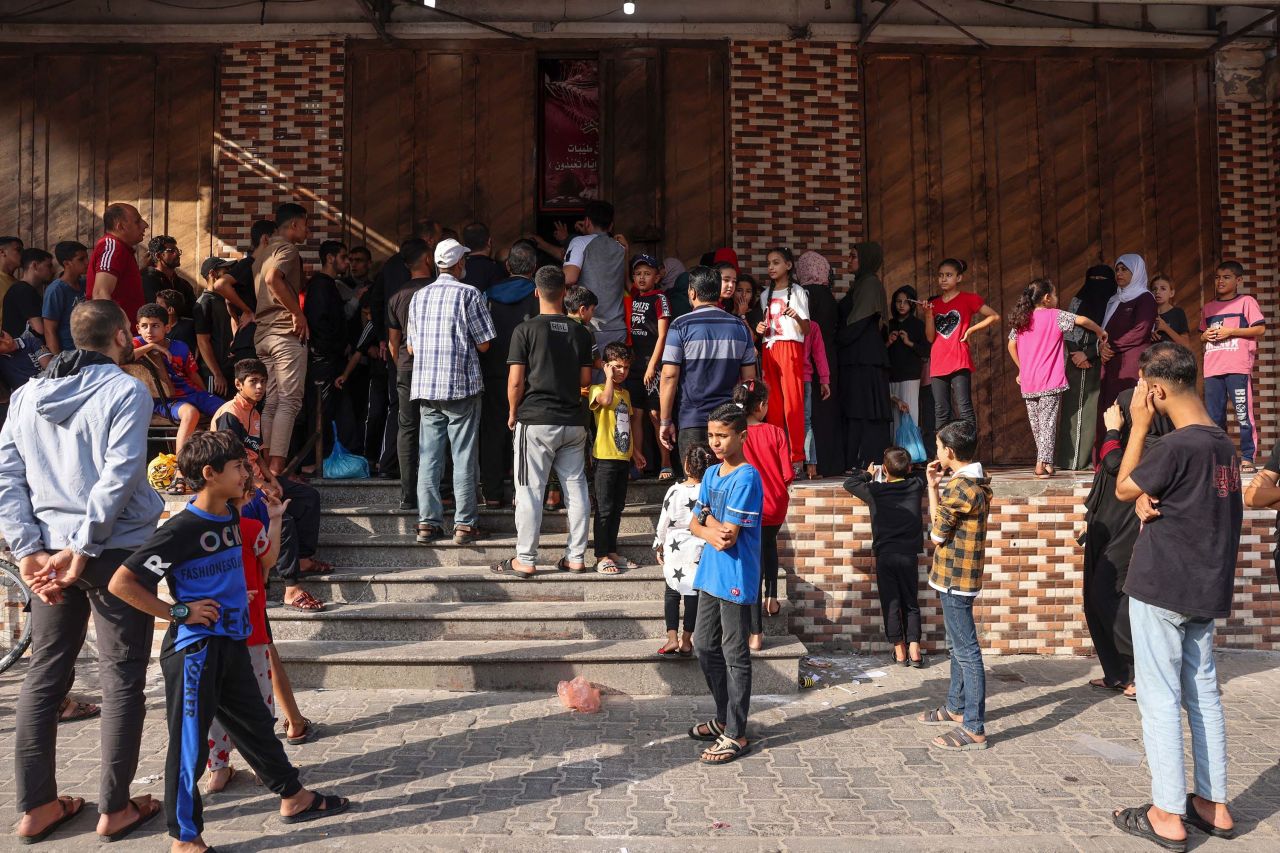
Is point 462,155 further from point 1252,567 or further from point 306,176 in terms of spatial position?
point 1252,567

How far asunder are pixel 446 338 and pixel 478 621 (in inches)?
74.5

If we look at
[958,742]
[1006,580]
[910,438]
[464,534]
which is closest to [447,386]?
[464,534]

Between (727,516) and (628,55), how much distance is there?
6361mm

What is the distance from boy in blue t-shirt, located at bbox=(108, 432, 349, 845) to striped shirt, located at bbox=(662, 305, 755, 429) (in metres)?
3.19

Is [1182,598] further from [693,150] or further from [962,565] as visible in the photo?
[693,150]

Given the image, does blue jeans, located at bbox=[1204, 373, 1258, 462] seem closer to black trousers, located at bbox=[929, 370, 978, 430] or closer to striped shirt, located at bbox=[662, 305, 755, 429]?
black trousers, located at bbox=[929, 370, 978, 430]

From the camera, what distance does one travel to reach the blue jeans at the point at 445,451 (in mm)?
6574

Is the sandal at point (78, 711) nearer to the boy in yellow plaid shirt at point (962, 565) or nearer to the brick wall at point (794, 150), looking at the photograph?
the boy in yellow plaid shirt at point (962, 565)

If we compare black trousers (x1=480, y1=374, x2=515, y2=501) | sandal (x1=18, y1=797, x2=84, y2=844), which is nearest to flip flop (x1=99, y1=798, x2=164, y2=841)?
sandal (x1=18, y1=797, x2=84, y2=844)

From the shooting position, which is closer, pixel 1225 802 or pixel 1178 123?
pixel 1225 802

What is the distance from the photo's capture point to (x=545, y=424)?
6.32m

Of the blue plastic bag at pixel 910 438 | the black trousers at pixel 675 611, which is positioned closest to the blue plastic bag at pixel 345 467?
the black trousers at pixel 675 611

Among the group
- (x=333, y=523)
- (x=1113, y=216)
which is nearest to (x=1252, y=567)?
(x=1113, y=216)

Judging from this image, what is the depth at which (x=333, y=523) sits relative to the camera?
7.08m
